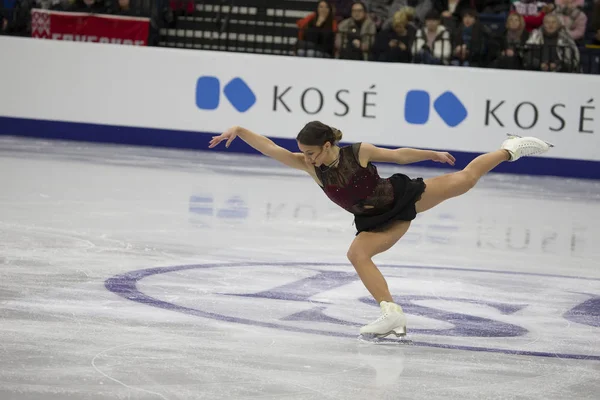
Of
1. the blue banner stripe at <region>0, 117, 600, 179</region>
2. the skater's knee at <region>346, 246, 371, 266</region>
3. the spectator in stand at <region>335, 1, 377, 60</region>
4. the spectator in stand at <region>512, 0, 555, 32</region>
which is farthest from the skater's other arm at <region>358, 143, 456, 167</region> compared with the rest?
the spectator in stand at <region>512, 0, 555, 32</region>

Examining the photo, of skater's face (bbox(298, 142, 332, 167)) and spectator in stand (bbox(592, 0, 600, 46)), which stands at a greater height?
spectator in stand (bbox(592, 0, 600, 46))

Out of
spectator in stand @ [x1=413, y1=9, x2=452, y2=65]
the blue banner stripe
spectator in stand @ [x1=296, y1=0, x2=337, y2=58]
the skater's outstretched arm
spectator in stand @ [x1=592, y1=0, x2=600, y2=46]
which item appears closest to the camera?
the skater's outstretched arm

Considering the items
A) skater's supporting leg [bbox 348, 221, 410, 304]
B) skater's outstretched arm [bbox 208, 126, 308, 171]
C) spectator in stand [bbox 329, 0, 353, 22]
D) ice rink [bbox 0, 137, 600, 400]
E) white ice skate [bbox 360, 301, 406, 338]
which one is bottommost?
ice rink [bbox 0, 137, 600, 400]

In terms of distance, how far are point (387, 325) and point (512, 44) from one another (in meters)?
9.77

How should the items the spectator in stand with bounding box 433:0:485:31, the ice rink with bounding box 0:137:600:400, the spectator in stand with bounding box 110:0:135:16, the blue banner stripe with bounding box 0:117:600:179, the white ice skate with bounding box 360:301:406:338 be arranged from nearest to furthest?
the ice rink with bounding box 0:137:600:400 < the white ice skate with bounding box 360:301:406:338 < the spectator in stand with bounding box 433:0:485:31 < the blue banner stripe with bounding box 0:117:600:179 < the spectator in stand with bounding box 110:0:135:16

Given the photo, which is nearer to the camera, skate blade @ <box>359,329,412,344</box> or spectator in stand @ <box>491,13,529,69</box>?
skate blade @ <box>359,329,412,344</box>

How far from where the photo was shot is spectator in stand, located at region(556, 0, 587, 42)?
14.7 meters

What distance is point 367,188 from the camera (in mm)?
5531

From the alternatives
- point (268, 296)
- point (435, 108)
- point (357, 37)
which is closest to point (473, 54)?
point (435, 108)

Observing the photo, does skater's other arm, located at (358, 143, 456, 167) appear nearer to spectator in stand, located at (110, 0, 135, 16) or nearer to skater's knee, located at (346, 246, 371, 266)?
skater's knee, located at (346, 246, 371, 266)

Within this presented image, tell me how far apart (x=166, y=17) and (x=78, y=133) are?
223 centimetres

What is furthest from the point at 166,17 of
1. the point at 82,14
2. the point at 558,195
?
the point at 558,195

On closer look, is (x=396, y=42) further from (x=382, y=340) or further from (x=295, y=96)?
(x=382, y=340)

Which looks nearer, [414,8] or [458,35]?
[458,35]
